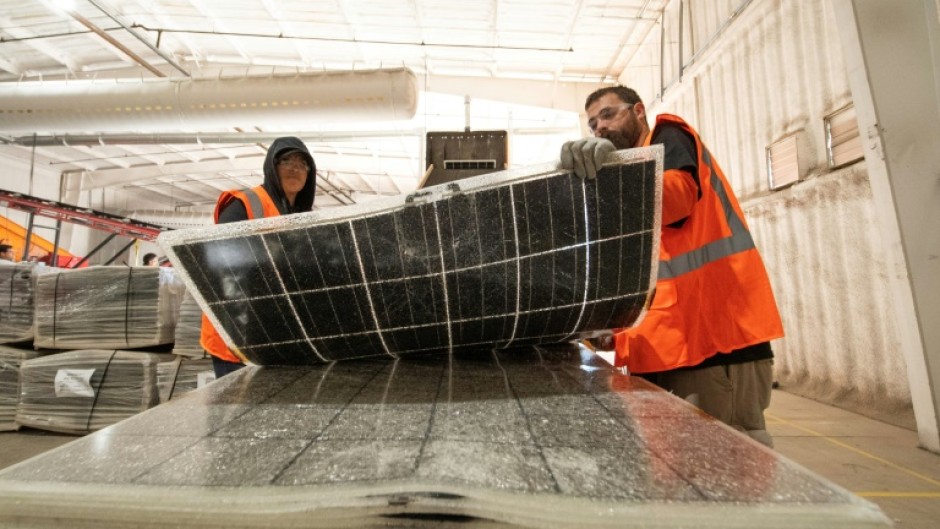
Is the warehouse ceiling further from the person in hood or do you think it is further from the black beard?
the black beard

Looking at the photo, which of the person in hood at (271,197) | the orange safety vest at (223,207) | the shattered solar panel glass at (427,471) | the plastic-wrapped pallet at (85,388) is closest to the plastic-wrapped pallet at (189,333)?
the plastic-wrapped pallet at (85,388)

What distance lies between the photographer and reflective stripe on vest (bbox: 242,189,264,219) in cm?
177

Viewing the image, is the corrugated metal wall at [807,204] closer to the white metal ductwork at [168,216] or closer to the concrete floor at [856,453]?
the concrete floor at [856,453]

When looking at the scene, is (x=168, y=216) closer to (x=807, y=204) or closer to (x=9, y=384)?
(x=9, y=384)

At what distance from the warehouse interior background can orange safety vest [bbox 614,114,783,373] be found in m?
1.88

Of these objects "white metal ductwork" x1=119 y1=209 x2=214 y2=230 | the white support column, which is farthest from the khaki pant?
"white metal ductwork" x1=119 y1=209 x2=214 y2=230

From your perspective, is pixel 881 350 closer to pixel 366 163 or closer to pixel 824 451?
pixel 824 451

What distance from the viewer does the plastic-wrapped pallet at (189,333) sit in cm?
334

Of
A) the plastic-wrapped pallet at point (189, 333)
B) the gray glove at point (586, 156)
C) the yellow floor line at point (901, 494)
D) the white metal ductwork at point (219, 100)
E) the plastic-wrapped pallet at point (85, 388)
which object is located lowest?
the yellow floor line at point (901, 494)

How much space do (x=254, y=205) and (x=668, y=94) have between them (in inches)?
225

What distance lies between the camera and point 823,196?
3617 millimetres

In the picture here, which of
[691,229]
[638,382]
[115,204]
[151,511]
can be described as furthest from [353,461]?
[115,204]

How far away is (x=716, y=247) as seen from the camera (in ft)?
4.62

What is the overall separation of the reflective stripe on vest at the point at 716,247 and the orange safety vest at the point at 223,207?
1532 millimetres
